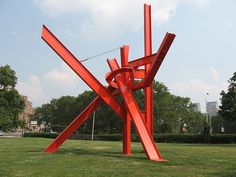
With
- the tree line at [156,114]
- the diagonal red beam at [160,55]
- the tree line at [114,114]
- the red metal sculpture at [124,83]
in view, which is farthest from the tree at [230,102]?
the tree line at [156,114]

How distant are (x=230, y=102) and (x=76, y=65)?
2470 cm

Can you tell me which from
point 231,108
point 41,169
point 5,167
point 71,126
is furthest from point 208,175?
point 231,108

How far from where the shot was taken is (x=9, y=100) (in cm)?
5984

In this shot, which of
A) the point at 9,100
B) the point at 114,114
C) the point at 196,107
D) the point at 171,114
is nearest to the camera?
the point at 9,100

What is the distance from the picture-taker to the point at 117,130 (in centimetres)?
8019

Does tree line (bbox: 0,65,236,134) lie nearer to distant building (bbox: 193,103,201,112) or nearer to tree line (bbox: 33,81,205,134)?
tree line (bbox: 33,81,205,134)

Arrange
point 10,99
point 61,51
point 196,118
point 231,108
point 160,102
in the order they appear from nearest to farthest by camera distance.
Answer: point 61,51
point 231,108
point 10,99
point 160,102
point 196,118

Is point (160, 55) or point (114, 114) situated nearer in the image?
point (160, 55)

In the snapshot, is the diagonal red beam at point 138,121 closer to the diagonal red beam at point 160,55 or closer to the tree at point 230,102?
the diagonal red beam at point 160,55

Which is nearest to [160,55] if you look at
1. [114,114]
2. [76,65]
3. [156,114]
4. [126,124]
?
[126,124]

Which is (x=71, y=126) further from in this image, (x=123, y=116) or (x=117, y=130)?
(x=117, y=130)

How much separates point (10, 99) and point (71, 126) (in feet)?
143

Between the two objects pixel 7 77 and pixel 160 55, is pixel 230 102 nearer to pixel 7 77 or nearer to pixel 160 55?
pixel 160 55

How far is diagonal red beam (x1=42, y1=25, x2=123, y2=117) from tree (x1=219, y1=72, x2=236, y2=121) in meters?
23.4
